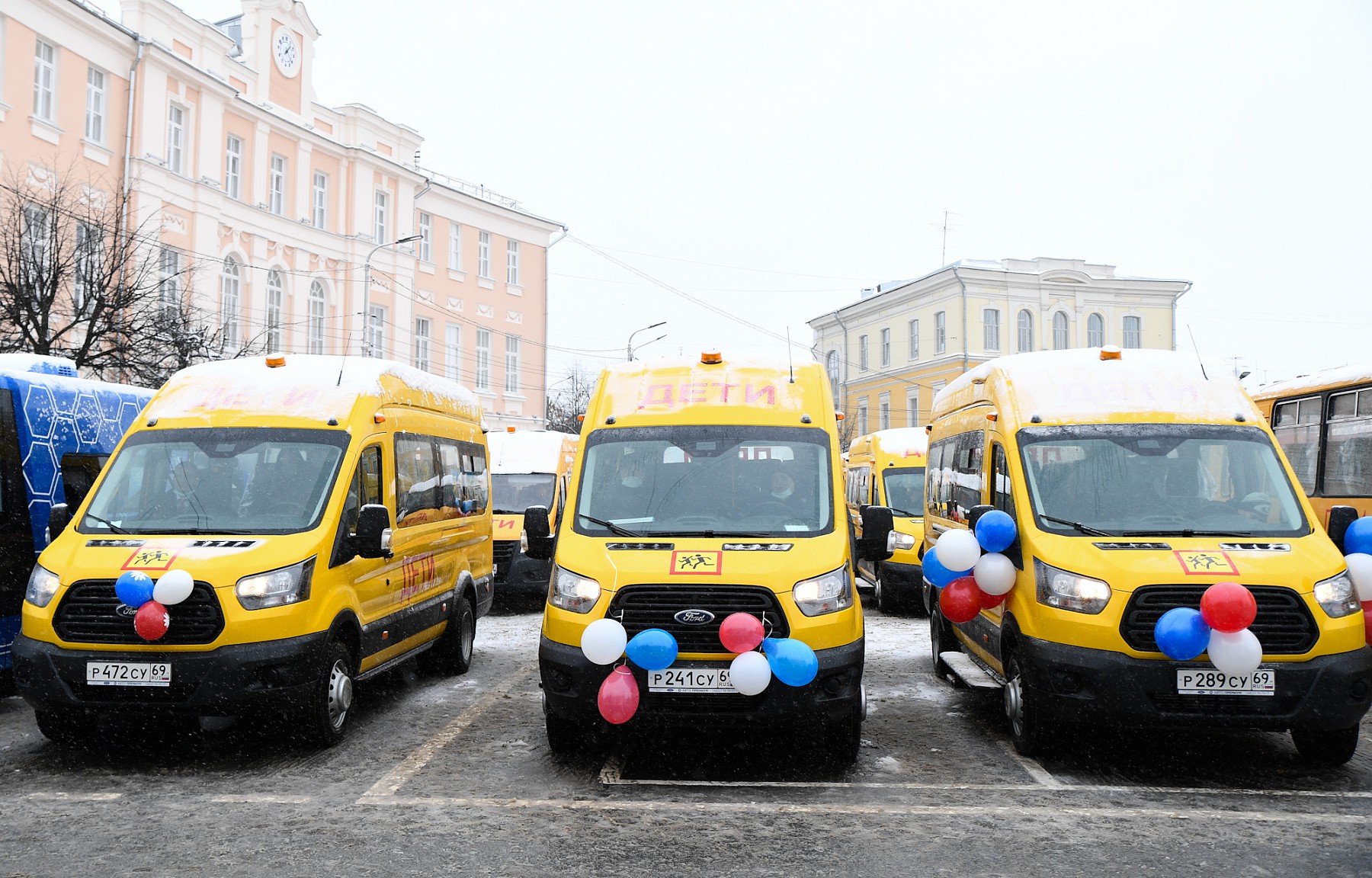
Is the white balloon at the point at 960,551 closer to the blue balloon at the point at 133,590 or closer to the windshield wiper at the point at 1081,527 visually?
the windshield wiper at the point at 1081,527

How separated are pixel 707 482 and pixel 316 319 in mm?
29189

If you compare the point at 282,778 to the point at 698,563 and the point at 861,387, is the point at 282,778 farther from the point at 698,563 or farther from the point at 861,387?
the point at 861,387

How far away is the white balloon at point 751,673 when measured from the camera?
233 inches

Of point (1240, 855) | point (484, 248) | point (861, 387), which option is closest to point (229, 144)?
point (484, 248)

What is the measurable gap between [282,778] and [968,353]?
46469 millimetres

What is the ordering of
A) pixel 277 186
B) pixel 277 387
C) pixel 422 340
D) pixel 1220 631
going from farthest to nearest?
pixel 422 340, pixel 277 186, pixel 277 387, pixel 1220 631

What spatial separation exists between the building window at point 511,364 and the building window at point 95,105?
1813cm

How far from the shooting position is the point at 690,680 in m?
6.11

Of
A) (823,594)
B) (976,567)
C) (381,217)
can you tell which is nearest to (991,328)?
(381,217)

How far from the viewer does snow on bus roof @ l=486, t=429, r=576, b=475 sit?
54.9 ft

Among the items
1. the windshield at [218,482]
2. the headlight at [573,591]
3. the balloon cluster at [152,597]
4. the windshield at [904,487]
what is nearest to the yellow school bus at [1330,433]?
the windshield at [904,487]

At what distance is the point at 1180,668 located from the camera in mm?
6098

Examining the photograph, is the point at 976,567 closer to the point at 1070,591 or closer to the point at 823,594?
the point at 1070,591

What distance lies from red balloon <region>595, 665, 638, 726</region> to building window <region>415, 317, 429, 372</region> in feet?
109
